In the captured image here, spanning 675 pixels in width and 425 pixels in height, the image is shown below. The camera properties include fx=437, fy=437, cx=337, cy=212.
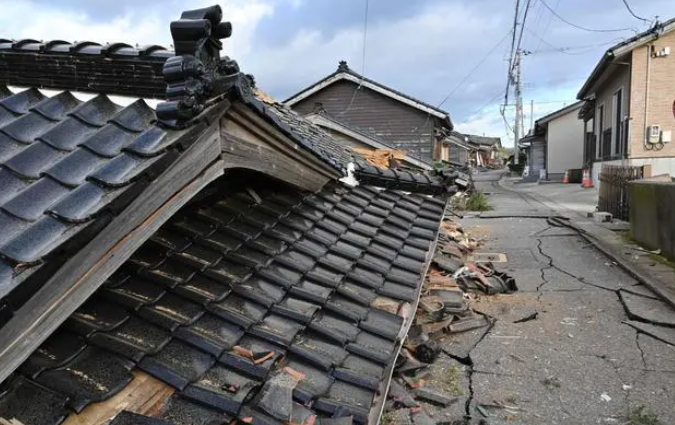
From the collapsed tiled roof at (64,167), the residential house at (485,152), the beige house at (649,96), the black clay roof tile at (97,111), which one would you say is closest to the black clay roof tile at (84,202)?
the collapsed tiled roof at (64,167)

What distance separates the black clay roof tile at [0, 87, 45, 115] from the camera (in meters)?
2.25

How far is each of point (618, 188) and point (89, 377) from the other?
14869mm

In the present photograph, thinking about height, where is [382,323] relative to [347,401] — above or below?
above

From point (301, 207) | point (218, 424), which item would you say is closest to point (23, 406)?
point (218, 424)

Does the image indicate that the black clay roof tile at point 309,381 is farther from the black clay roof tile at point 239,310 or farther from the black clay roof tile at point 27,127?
the black clay roof tile at point 27,127

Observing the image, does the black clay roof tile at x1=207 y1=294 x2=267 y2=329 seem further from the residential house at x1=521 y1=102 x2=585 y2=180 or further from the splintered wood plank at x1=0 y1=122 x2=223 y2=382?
the residential house at x1=521 y1=102 x2=585 y2=180

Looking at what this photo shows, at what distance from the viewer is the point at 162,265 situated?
8.22 ft

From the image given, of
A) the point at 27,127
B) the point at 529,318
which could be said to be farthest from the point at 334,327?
the point at 529,318

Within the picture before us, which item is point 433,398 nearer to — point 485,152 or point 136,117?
point 136,117

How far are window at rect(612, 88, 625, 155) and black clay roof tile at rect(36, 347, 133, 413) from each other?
20.8 metres

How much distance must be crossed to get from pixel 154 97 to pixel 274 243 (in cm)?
135

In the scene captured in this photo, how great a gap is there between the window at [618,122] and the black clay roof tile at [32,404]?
68.9 ft

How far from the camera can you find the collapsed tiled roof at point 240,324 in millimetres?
1793

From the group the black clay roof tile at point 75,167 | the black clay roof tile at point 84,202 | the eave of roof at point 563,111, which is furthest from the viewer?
the eave of roof at point 563,111
